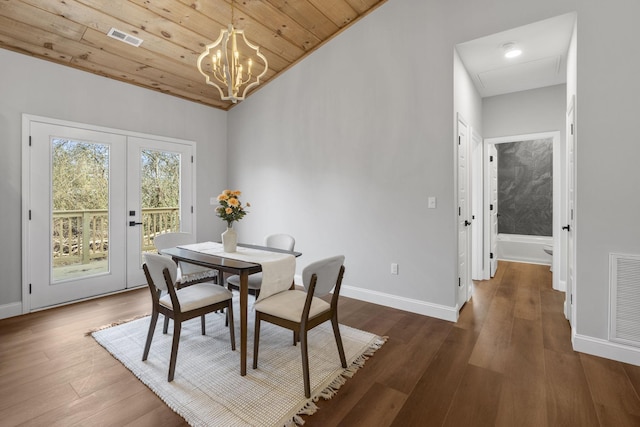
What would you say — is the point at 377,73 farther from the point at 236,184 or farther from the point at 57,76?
the point at 57,76

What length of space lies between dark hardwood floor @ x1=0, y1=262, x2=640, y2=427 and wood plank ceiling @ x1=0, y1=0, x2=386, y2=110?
2.78 m

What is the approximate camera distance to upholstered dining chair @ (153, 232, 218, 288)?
121 inches

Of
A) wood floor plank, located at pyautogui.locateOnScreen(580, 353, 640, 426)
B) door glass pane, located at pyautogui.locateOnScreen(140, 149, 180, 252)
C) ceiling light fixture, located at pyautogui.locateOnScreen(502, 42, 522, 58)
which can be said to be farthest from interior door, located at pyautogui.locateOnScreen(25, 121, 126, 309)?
wood floor plank, located at pyautogui.locateOnScreen(580, 353, 640, 426)

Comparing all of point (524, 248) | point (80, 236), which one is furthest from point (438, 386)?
point (524, 248)

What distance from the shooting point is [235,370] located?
2.18 metres

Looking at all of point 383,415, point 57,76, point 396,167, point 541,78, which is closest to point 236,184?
point 57,76

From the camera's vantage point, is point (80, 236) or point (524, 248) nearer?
point (80, 236)

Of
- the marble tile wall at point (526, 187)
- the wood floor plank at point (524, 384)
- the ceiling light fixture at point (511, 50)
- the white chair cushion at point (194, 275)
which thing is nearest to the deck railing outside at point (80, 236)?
the white chair cushion at point (194, 275)

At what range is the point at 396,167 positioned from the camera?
3373 millimetres

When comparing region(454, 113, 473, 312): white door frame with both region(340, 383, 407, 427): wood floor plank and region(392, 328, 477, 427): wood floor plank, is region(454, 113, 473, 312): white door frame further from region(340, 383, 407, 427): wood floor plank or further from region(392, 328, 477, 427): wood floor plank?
region(340, 383, 407, 427): wood floor plank

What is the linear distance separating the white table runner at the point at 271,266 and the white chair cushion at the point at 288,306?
0.08 metres

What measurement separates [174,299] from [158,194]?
9.14ft

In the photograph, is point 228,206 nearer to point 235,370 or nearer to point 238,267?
point 238,267

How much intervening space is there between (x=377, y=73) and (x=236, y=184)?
2.84m
